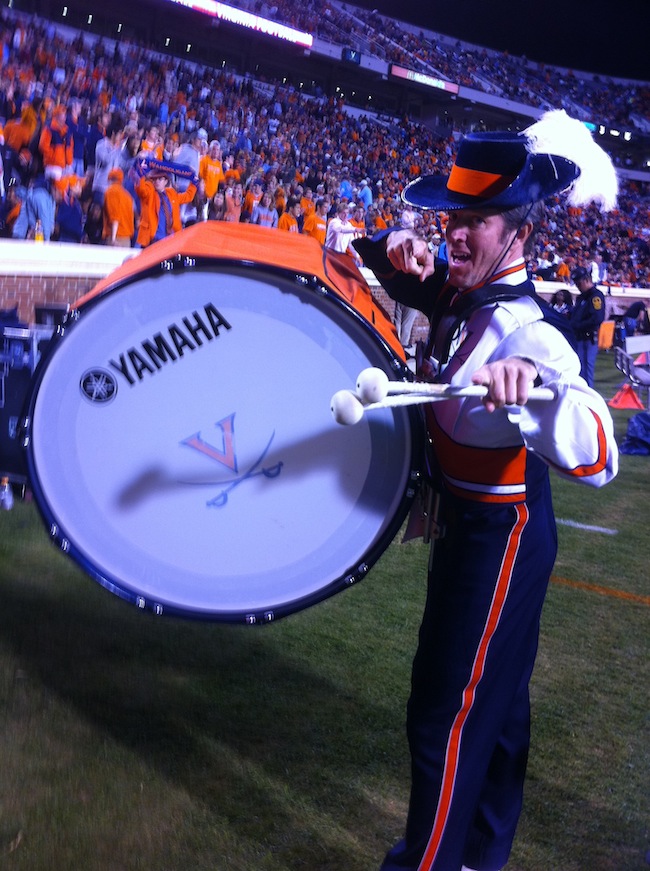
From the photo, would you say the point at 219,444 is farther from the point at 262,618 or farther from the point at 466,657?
the point at 466,657

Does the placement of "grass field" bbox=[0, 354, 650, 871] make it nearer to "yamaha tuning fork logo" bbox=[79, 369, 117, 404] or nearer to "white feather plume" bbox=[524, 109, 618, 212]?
"yamaha tuning fork logo" bbox=[79, 369, 117, 404]

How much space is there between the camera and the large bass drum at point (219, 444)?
1.56 metres

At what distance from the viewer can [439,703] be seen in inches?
67.5

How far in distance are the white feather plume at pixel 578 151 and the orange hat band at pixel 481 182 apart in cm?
8

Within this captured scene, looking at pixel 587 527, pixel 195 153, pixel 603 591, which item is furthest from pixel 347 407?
pixel 195 153

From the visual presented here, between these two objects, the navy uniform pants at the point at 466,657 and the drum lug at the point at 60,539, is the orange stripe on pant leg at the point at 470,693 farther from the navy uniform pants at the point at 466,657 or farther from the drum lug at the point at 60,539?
the drum lug at the point at 60,539

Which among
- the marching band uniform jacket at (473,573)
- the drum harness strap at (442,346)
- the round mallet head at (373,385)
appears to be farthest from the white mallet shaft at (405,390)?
the drum harness strap at (442,346)

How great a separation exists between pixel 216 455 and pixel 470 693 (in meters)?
0.69

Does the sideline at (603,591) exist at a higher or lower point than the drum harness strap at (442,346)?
lower

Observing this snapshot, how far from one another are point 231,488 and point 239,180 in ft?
36.4

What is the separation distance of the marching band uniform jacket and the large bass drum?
0.15m

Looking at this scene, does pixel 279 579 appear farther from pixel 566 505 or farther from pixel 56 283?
pixel 56 283

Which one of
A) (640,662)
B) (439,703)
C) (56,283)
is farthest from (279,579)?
(56,283)

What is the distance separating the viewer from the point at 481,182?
1637 mm
